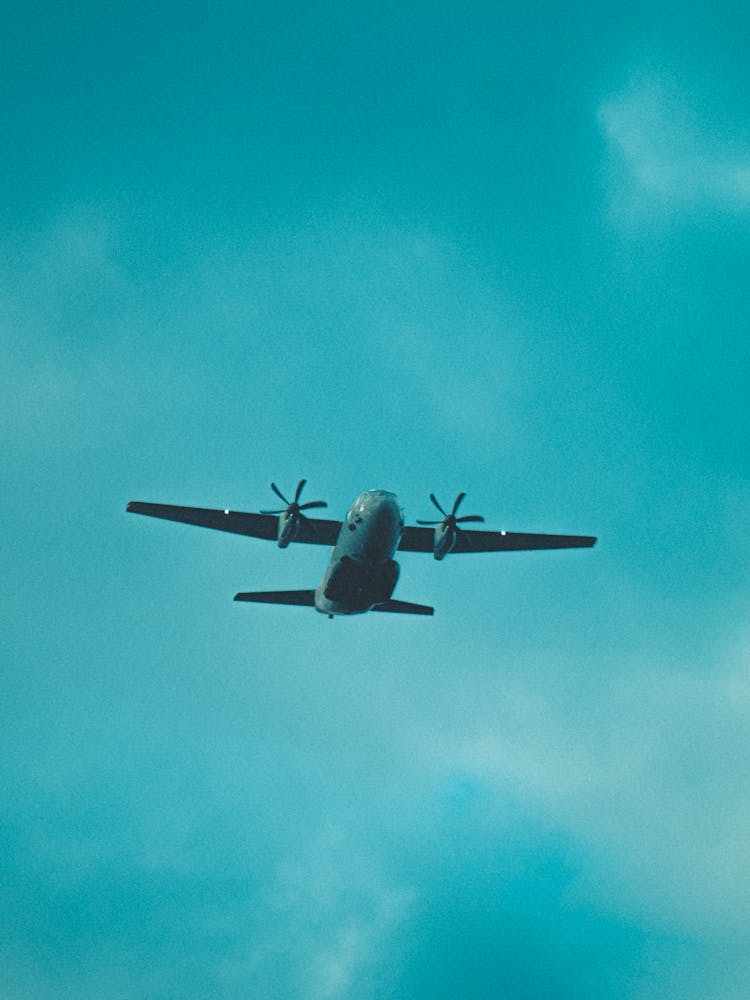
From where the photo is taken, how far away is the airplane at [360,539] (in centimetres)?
3775

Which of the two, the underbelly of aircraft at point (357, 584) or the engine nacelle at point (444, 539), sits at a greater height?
the engine nacelle at point (444, 539)

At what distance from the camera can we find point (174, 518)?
1667 inches

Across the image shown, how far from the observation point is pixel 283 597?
1706 inches

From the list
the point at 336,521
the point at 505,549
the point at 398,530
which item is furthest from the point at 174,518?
the point at 505,549

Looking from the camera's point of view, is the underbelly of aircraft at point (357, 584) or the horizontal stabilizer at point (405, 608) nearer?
the underbelly of aircraft at point (357, 584)

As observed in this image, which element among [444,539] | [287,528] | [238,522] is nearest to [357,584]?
[287,528]

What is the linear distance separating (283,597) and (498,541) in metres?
12.4

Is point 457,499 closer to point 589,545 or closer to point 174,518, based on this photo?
point 589,545

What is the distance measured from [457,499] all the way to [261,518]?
10.5 metres

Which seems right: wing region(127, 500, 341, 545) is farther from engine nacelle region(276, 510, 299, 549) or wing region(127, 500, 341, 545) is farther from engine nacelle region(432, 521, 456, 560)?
engine nacelle region(432, 521, 456, 560)

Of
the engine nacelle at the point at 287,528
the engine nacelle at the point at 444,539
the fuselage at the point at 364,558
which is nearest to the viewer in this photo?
the fuselage at the point at 364,558

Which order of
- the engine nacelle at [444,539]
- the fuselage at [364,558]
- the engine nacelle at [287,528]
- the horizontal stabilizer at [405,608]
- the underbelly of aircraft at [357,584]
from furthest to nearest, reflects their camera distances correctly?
the horizontal stabilizer at [405,608], the engine nacelle at [444,539], the engine nacelle at [287,528], the underbelly of aircraft at [357,584], the fuselage at [364,558]

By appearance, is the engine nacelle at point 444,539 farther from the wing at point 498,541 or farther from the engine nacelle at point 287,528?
the engine nacelle at point 287,528

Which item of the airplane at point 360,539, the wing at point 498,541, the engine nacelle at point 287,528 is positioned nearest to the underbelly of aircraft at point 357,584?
the airplane at point 360,539
